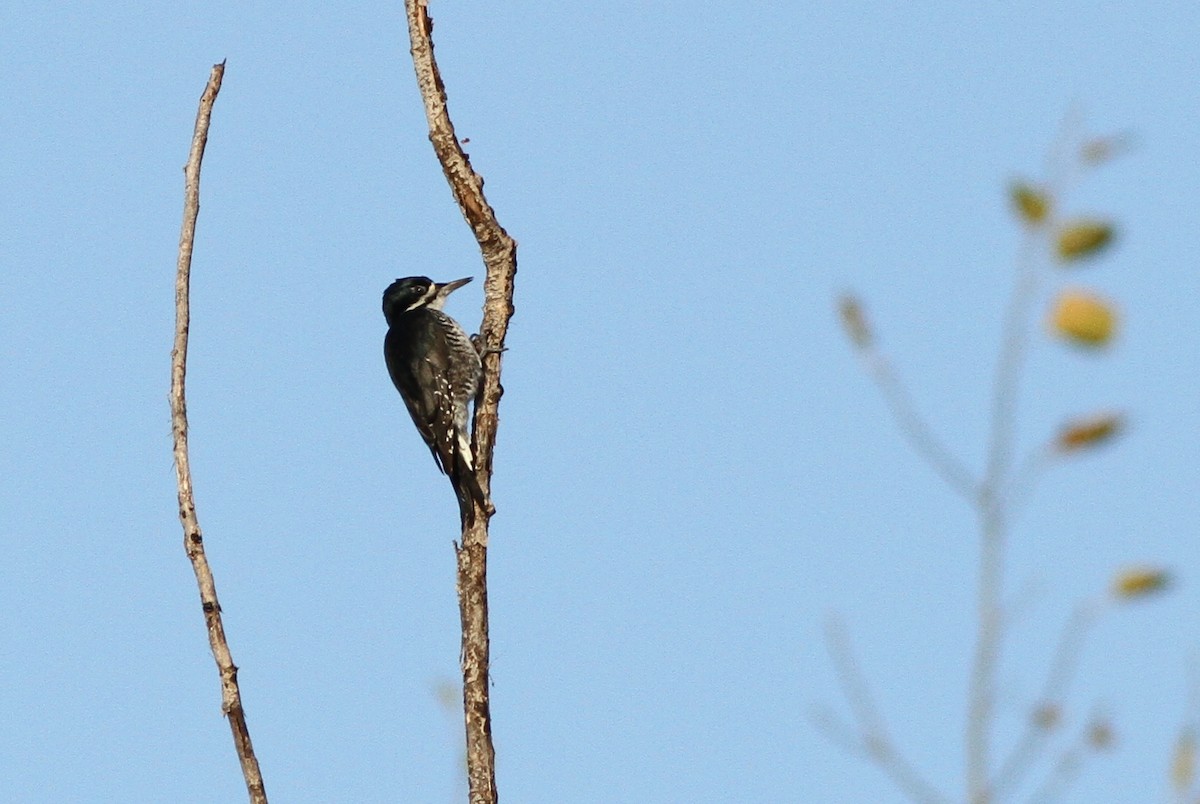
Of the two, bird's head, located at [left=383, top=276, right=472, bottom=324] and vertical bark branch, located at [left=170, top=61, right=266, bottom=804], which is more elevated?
bird's head, located at [left=383, top=276, right=472, bottom=324]

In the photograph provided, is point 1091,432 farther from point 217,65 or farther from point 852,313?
point 217,65

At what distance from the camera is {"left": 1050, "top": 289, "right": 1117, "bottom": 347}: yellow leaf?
1.25m

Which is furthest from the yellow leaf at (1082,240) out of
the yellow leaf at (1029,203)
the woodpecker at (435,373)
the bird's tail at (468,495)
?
the woodpecker at (435,373)

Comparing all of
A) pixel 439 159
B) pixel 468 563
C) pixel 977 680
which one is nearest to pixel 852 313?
pixel 977 680

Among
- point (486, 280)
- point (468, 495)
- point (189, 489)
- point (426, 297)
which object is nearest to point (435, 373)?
point (426, 297)

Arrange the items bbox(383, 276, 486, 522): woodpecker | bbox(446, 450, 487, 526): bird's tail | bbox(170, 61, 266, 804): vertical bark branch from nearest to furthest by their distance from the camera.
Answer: bbox(170, 61, 266, 804): vertical bark branch → bbox(446, 450, 487, 526): bird's tail → bbox(383, 276, 486, 522): woodpecker

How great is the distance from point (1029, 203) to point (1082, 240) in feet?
0.19

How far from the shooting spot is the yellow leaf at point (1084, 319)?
125 cm

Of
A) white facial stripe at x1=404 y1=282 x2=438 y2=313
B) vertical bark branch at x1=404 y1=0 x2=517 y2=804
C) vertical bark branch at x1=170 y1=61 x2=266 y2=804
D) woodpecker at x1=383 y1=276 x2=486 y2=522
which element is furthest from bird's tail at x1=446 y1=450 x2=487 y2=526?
white facial stripe at x1=404 y1=282 x2=438 y2=313

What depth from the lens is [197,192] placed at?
368cm

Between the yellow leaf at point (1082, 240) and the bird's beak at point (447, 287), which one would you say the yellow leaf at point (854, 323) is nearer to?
the yellow leaf at point (1082, 240)

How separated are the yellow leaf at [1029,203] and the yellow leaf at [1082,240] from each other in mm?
26

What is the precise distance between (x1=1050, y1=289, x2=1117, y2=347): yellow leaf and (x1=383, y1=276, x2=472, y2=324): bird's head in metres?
8.61

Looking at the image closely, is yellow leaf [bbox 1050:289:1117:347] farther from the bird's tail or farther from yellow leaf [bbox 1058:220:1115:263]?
the bird's tail
